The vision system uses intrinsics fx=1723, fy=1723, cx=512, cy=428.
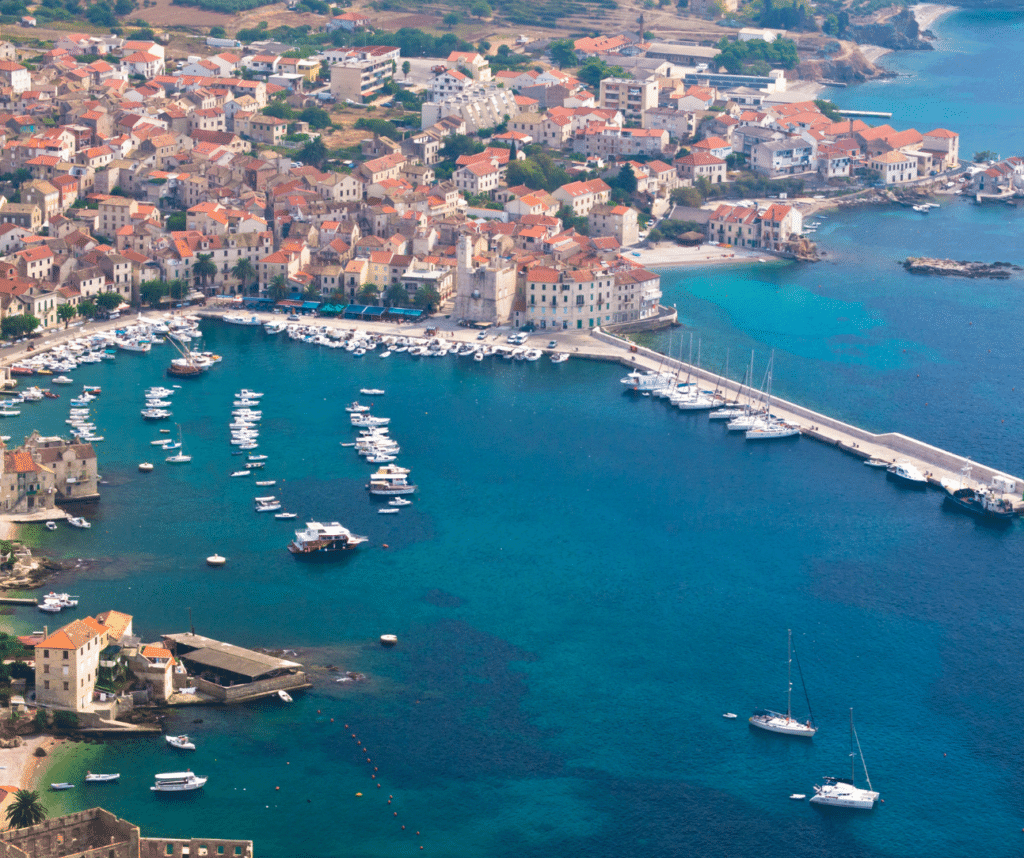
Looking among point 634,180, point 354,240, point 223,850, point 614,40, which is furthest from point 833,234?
point 223,850

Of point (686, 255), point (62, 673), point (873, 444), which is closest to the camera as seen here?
point (62, 673)

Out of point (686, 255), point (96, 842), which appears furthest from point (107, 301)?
point (96, 842)

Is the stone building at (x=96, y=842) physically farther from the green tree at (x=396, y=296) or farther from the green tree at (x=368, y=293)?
the green tree at (x=368, y=293)

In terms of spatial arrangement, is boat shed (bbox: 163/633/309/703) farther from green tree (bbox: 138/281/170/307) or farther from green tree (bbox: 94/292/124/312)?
Answer: green tree (bbox: 138/281/170/307)

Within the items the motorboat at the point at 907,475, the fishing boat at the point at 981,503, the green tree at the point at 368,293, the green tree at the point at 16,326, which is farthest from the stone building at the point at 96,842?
the green tree at the point at 368,293

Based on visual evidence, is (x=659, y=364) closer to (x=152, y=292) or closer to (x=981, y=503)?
(x=981, y=503)
